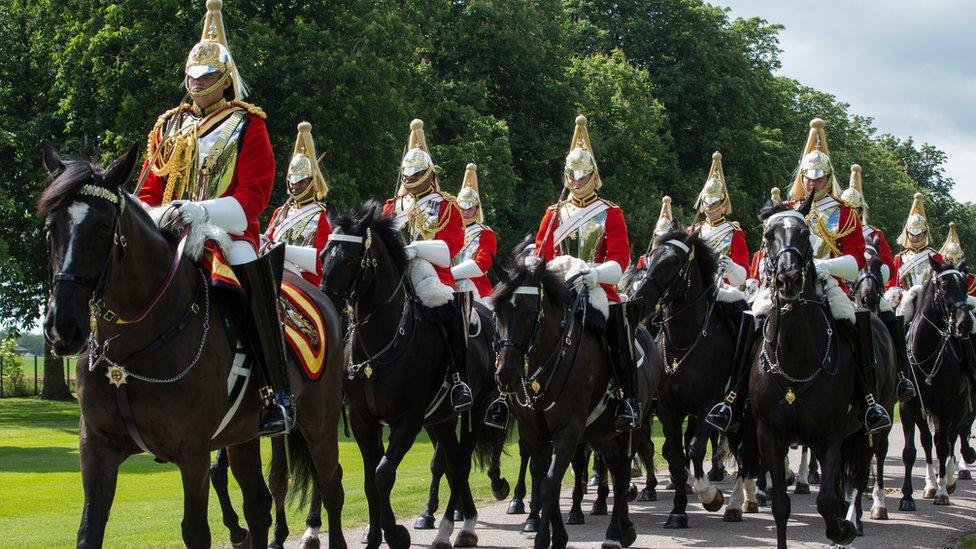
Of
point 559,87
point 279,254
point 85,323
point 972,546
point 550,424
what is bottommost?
point 972,546

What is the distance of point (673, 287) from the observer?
12727 millimetres

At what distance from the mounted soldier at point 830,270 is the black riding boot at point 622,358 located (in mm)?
846

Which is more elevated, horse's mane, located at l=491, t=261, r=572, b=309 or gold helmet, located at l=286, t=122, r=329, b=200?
gold helmet, located at l=286, t=122, r=329, b=200

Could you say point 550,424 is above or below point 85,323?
below

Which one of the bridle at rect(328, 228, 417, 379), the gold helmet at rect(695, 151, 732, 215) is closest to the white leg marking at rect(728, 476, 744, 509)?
the gold helmet at rect(695, 151, 732, 215)

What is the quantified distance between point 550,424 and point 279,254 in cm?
322

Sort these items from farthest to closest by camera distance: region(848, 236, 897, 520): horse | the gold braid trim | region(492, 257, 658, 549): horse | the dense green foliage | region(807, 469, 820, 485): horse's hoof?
the dense green foliage, region(807, 469, 820, 485): horse's hoof, region(848, 236, 897, 520): horse, the gold braid trim, region(492, 257, 658, 549): horse

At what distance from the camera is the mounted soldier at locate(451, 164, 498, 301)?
44.8 feet

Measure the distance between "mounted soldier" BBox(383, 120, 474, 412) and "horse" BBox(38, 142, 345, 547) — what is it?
3.74m

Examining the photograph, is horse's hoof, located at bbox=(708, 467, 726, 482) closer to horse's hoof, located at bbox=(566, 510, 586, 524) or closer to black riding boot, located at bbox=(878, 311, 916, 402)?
horse's hoof, located at bbox=(566, 510, 586, 524)

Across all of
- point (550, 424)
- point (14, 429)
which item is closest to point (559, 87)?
point (14, 429)

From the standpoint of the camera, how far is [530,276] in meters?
10.2

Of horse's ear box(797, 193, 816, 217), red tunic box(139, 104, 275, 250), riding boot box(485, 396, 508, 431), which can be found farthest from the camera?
riding boot box(485, 396, 508, 431)

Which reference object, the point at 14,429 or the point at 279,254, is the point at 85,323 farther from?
the point at 14,429
